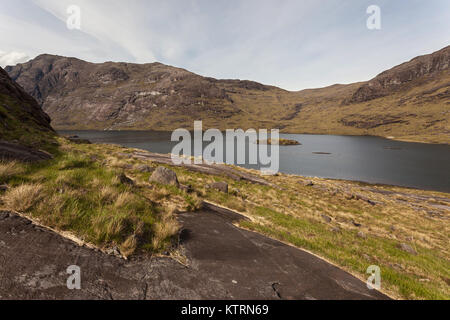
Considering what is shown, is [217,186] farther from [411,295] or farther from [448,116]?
[448,116]

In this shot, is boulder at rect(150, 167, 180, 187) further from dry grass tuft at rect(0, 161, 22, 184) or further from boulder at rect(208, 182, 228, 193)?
dry grass tuft at rect(0, 161, 22, 184)

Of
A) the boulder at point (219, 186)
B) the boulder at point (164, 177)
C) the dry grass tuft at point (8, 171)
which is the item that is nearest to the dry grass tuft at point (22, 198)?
the dry grass tuft at point (8, 171)

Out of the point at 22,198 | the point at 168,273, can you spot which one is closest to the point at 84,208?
the point at 22,198

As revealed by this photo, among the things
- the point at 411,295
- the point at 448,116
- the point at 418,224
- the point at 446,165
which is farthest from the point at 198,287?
the point at 448,116

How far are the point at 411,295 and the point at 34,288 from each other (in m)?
8.45

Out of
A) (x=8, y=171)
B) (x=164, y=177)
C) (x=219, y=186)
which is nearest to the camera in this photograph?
(x=8, y=171)

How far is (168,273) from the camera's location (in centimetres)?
397

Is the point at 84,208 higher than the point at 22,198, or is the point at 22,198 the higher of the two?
the point at 22,198

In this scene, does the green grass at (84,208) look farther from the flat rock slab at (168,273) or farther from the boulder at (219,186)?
the boulder at (219,186)

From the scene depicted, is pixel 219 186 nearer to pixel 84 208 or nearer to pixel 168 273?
pixel 84 208

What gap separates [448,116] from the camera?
17525 centimetres

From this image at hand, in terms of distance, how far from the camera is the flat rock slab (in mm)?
2998

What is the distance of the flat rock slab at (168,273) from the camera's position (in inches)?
118
